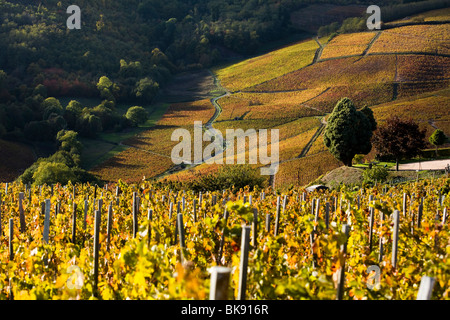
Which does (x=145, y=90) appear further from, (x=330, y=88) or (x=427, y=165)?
(x=427, y=165)

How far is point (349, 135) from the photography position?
3731cm

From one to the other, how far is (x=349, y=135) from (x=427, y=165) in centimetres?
603

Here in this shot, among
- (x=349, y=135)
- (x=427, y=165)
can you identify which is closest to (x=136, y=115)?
(x=349, y=135)

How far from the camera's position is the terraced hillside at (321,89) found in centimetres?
4716

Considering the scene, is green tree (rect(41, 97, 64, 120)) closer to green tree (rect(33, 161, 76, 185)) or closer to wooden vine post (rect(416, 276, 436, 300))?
green tree (rect(33, 161, 76, 185))

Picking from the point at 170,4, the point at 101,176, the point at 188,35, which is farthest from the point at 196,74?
the point at 101,176

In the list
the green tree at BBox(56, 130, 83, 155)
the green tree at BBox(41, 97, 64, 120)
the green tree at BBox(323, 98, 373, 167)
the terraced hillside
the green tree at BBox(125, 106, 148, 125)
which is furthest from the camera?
the green tree at BBox(125, 106, 148, 125)

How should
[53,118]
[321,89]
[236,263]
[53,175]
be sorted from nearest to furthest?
[236,263] < [53,175] < [53,118] < [321,89]

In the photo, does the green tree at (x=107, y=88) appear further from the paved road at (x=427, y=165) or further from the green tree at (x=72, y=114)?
the paved road at (x=427, y=165)

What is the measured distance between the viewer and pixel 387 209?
6418 millimetres

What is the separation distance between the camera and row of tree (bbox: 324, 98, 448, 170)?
3431 cm

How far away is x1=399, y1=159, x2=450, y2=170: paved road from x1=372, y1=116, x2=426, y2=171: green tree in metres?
0.75

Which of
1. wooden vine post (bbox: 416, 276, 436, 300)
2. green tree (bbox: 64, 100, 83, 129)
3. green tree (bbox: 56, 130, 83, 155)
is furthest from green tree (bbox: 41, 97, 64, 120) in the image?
wooden vine post (bbox: 416, 276, 436, 300)

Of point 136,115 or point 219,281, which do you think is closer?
point 219,281
